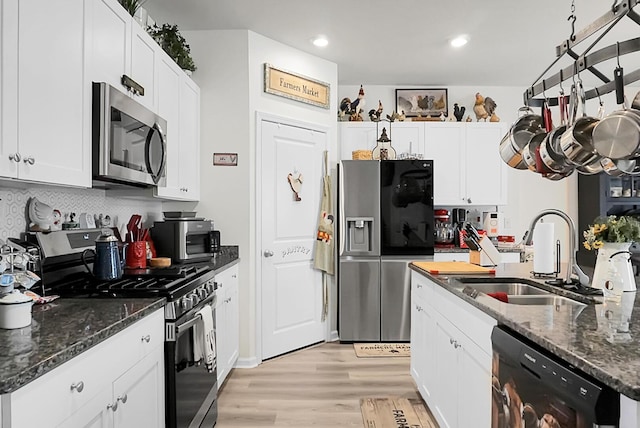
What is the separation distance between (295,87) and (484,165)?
2.23 m

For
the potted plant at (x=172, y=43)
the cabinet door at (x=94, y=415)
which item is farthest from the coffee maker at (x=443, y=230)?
the cabinet door at (x=94, y=415)

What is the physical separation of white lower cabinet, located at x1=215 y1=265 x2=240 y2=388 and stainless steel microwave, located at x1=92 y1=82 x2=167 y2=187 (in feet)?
2.78

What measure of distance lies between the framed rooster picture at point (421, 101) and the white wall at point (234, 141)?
81.5 inches

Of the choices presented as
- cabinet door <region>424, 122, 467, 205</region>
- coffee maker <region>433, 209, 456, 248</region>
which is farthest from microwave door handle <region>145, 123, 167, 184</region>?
coffee maker <region>433, 209, 456, 248</region>

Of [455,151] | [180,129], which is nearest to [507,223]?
[455,151]

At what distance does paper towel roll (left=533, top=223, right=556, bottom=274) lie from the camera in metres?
2.50

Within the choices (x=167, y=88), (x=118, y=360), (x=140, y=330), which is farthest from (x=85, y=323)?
(x=167, y=88)

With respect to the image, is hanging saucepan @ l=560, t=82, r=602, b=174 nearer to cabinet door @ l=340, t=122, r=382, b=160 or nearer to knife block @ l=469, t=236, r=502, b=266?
knife block @ l=469, t=236, r=502, b=266

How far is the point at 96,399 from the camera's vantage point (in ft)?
4.77

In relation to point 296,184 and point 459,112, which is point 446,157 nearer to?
point 459,112

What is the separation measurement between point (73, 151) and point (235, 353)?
7.32ft

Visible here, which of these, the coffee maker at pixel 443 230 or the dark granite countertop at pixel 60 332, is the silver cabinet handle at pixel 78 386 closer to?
the dark granite countertop at pixel 60 332

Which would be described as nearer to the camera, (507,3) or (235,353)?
(507,3)

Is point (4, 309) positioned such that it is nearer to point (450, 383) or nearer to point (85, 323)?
point (85, 323)
